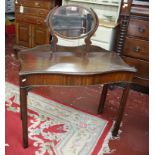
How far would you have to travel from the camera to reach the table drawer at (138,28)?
7.67 feet

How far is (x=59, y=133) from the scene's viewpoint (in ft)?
6.05

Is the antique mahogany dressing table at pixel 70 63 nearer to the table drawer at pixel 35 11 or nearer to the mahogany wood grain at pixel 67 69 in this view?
the mahogany wood grain at pixel 67 69

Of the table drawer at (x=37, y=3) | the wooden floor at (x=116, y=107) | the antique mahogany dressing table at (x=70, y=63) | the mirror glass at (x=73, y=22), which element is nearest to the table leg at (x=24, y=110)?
the antique mahogany dressing table at (x=70, y=63)

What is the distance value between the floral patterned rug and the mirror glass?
2.62 ft

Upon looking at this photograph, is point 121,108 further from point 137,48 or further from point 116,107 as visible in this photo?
point 137,48

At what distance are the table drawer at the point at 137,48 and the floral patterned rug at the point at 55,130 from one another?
3.01 feet

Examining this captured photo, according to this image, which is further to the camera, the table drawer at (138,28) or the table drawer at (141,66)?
the table drawer at (141,66)

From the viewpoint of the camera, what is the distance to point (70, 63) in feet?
5.14

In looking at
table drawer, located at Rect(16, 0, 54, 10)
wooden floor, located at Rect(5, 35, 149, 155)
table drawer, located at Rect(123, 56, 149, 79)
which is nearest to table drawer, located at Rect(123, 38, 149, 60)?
table drawer, located at Rect(123, 56, 149, 79)

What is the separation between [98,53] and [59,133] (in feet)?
2.53

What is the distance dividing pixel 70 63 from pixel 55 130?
67 cm

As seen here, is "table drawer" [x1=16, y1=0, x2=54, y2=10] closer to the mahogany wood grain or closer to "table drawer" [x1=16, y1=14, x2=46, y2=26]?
"table drawer" [x1=16, y1=14, x2=46, y2=26]

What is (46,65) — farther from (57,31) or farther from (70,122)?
(70,122)
